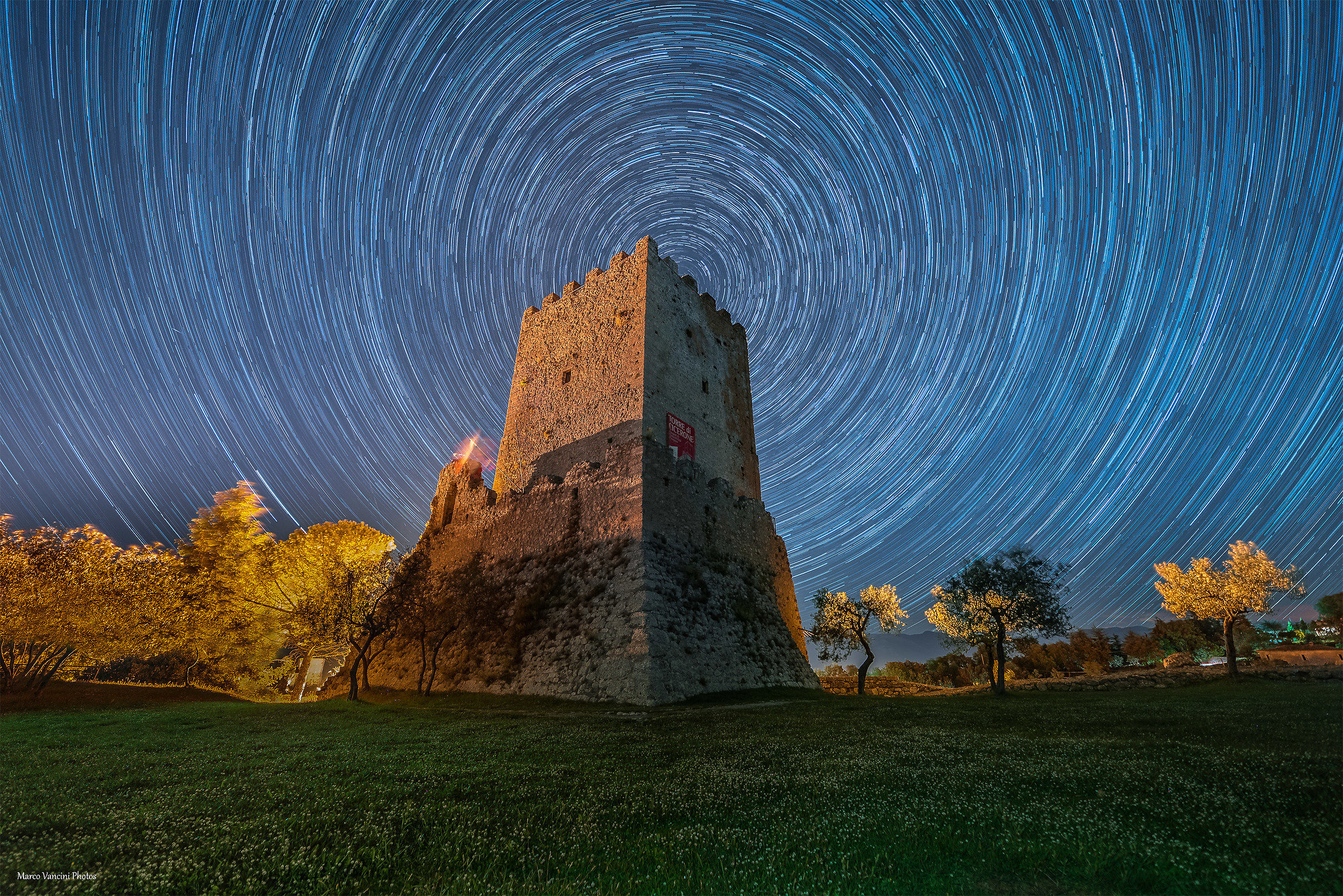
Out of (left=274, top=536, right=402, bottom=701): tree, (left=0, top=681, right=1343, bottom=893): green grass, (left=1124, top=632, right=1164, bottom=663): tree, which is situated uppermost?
(left=274, top=536, right=402, bottom=701): tree

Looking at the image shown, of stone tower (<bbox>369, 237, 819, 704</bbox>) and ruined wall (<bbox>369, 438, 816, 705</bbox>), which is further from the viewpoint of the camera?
stone tower (<bbox>369, 237, 819, 704</bbox>)

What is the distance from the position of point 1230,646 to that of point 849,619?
20334mm

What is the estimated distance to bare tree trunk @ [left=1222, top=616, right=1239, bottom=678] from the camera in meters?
27.5

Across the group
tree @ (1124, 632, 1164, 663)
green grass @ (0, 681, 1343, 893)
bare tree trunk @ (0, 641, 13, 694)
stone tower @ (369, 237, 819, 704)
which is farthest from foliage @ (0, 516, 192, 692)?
tree @ (1124, 632, 1164, 663)

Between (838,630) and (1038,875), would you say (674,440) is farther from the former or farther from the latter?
(1038,875)

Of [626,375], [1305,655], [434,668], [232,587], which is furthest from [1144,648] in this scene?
[232,587]

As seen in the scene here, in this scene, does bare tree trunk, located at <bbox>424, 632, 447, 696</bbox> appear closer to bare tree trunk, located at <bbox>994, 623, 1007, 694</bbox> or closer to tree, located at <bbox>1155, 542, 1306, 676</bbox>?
bare tree trunk, located at <bbox>994, 623, 1007, 694</bbox>

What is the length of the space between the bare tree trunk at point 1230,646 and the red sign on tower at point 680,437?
30.8m

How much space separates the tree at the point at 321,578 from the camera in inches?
921

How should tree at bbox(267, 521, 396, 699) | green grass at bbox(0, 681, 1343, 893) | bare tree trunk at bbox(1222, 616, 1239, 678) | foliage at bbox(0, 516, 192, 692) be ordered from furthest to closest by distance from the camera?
bare tree trunk at bbox(1222, 616, 1239, 678) → tree at bbox(267, 521, 396, 699) → foliage at bbox(0, 516, 192, 692) → green grass at bbox(0, 681, 1343, 893)

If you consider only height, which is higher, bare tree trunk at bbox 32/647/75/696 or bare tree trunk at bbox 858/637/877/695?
bare tree trunk at bbox 32/647/75/696

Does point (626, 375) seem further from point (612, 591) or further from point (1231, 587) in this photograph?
point (1231, 587)

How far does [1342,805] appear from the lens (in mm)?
4297

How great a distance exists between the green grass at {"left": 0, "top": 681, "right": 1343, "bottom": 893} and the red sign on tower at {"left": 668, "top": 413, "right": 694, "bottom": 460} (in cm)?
1930
